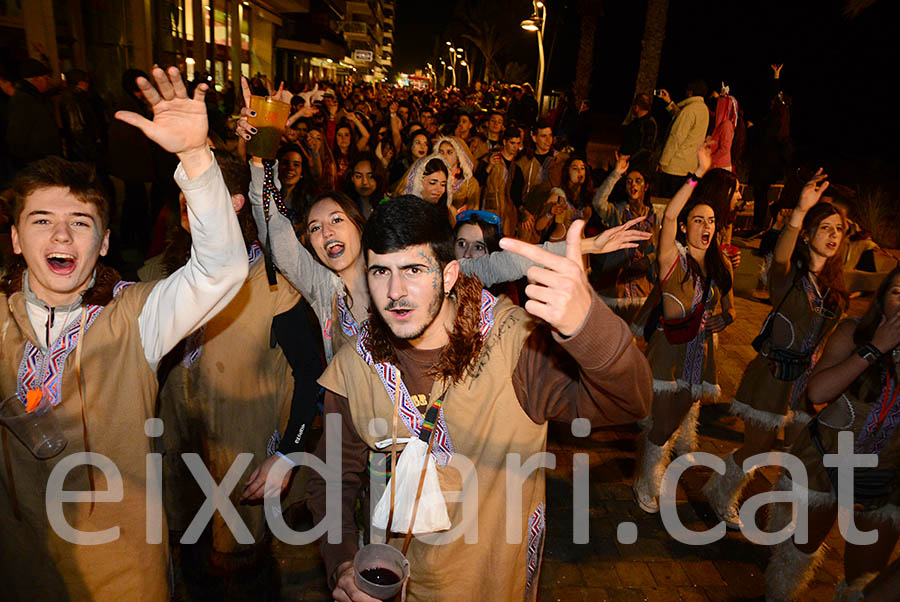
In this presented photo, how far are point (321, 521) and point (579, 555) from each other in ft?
7.68

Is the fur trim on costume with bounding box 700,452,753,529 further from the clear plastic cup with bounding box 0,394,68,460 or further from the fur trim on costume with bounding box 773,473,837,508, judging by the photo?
the clear plastic cup with bounding box 0,394,68,460

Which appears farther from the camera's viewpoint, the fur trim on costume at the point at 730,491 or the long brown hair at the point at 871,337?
the fur trim on costume at the point at 730,491

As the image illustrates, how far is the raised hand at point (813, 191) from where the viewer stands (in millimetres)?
3730

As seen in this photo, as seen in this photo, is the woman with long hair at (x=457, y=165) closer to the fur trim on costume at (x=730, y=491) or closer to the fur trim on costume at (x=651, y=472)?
the fur trim on costume at (x=651, y=472)

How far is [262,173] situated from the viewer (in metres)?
3.30

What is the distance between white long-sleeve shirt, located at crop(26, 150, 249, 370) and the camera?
1.88m

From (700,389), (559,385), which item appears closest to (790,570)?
(700,389)

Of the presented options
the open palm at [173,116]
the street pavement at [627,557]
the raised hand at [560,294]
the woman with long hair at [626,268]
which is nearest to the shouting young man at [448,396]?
the raised hand at [560,294]

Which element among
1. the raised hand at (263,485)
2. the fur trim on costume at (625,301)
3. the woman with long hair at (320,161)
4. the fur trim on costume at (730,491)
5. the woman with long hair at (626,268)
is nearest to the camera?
the raised hand at (263,485)

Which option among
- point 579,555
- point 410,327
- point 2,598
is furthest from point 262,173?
point 579,555

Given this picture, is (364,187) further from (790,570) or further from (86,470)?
(790,570)

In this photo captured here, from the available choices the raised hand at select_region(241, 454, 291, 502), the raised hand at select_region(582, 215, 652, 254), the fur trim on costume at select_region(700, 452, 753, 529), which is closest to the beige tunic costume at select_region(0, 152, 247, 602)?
the raised hand at select_region(241, 454, 291, 502)

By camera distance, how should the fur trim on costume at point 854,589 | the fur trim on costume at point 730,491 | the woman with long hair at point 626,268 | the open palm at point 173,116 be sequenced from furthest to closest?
the woman with long hair at point 626,268 → the fur trim on costume at point 730,491 → the fur trim on costume at point 854,589 → the open palm at point 173,116

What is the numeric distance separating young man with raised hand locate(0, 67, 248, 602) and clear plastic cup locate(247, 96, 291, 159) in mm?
1045
